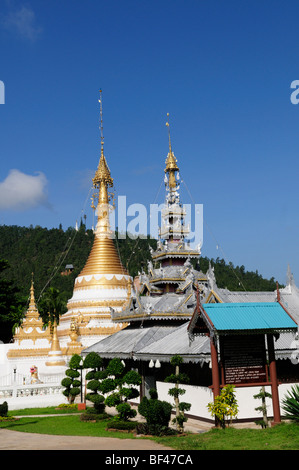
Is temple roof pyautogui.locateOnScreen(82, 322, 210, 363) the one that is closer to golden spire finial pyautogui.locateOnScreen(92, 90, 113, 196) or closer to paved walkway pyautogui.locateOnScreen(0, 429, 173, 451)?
paved walkway pyautogui.locateOnScreen(0, 429, 173, 451)

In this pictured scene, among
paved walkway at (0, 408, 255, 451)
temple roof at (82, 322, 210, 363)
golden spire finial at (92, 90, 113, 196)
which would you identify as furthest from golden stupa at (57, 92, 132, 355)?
paved walkway at (0, 408, 255, 451)

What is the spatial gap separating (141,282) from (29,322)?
16282 mm

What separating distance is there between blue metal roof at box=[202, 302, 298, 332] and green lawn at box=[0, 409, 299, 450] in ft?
10.7

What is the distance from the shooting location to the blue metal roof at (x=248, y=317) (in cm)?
1745

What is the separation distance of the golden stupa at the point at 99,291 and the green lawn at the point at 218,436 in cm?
2248

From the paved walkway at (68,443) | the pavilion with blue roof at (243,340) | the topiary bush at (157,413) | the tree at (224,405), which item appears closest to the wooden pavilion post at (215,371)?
the pavilion with blue roof at (243,340)

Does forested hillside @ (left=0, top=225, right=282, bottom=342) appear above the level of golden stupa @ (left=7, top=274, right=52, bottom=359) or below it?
above

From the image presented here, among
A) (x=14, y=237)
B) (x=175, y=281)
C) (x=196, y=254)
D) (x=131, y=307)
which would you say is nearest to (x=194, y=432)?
(x=131, y=307)

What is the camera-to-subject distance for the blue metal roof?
1745 cm

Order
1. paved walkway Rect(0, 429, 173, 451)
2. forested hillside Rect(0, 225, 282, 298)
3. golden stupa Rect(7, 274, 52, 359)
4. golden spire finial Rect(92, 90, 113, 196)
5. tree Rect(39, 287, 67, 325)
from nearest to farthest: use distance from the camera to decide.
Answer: paved walkway Rect(0, 429, 173, 451), golden stupa Rect(7, 274, 52, 359), golden spire finial Rect(92, 90, 113, 196), tree Rect(39, 287, 67, 325), forested hillside Rect(0, 225, 282, 298)

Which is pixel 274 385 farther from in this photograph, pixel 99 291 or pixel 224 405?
pixel 99 291

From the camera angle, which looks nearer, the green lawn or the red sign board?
the green lawn

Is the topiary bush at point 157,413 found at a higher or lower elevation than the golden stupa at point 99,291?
lower

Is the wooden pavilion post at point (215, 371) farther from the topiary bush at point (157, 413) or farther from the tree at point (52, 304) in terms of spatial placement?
the tree at point (52, 304)
